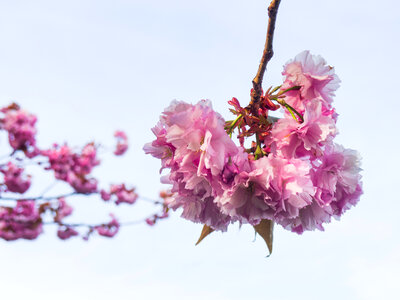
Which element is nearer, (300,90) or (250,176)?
(250,176)

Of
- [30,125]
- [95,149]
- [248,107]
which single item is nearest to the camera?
[248,107]

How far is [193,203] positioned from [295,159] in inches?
14.6

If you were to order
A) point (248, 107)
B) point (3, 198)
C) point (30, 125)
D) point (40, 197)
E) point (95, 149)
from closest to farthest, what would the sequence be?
point (248, 107) < point (3, 198) < point (40, 197) < point (30, 125) < point (95, 149)

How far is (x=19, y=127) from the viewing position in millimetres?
7527

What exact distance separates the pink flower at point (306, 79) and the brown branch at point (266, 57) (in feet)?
0.50

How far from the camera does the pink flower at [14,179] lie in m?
8.15

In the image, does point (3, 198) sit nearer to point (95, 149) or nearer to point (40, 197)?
point (40, 197)

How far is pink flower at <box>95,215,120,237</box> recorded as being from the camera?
1093 cm

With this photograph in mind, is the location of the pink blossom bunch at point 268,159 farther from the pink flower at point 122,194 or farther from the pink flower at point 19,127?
the pink flower at point 122,194

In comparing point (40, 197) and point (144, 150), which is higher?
point (144, 150)

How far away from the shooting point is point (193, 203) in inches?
57.9

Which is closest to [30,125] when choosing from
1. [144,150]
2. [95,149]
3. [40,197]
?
[40,197]

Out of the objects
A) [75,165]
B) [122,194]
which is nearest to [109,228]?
[122,194]

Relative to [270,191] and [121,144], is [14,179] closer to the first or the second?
[121,144]
